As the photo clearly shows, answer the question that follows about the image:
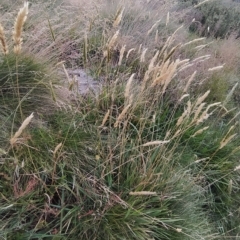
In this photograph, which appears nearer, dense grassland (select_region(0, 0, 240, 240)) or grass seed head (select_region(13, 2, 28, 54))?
grass seed head (select_region(13, 2, 28, 54))

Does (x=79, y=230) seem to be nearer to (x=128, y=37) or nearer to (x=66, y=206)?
(x=66, y=206)

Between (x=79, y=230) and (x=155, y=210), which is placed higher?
(x=155, y=210)

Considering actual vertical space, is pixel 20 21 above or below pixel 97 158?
above

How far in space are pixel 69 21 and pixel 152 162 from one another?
2331mm

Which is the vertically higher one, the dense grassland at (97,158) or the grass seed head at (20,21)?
the grass seed head at (20,21)

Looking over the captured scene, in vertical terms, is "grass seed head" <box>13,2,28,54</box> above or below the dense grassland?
above

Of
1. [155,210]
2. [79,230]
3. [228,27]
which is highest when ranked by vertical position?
[155,210]

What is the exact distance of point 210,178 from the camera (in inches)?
135

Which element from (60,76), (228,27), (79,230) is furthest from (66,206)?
(228,27)

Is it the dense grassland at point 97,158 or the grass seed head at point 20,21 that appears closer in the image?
the grass seed head at point 20,21

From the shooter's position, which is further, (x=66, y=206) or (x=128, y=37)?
(x=128, y=37)

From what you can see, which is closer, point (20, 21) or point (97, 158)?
point (20, 21)

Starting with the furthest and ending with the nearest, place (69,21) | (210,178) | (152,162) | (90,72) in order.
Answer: (69,21), (90,72), (210,178), (152,162)

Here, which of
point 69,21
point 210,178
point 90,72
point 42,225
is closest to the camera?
point 42,225
